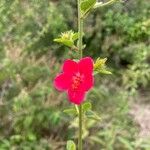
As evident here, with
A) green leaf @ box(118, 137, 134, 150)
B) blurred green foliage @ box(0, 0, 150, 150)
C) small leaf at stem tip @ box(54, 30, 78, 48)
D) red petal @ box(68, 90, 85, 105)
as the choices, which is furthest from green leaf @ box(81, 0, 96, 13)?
green leaf @ box(118, 137, 134, 150)

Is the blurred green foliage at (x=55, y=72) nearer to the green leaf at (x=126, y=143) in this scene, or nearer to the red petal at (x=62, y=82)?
the green leaf at (x=126, y=143)

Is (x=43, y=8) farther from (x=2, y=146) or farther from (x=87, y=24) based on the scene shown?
(x=2, y=146)

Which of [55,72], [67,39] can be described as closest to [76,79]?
[67,39]

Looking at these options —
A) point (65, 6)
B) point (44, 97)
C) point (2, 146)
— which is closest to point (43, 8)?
point (65, 6)

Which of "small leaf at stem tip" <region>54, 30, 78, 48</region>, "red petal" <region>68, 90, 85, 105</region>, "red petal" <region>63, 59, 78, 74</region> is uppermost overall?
"small leaf at stem tip" <region>54, 30, 78, 48</region>

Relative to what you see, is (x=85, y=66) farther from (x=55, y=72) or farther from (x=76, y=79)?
(x=55, y=72)

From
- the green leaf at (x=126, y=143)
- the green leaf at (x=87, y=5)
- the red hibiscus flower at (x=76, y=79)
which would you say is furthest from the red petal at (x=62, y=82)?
the green leaf at (x=126, y=143)

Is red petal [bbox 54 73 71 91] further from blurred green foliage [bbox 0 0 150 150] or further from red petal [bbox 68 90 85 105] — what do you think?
blurred green foliage [bbox 0 0 150 150]
